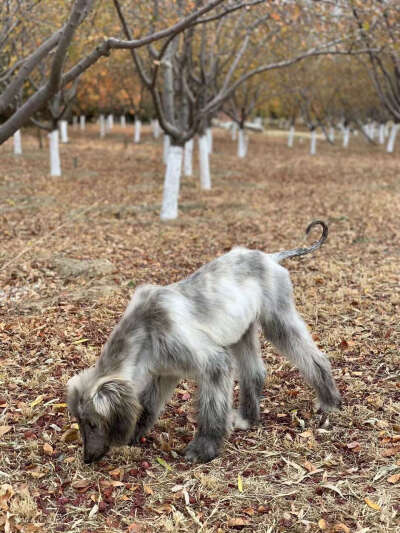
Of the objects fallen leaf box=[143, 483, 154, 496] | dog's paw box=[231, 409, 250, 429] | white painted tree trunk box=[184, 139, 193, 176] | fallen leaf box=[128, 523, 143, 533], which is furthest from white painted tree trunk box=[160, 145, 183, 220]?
fallen leaf box=[128, 523, 143, 533]

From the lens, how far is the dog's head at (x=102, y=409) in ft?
13.2

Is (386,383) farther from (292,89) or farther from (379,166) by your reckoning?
(292,89)

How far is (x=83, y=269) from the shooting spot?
984 cm

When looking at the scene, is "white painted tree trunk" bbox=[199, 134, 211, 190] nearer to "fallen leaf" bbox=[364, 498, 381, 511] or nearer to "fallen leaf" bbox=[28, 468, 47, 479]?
"fallen leaf" bbox=[28, 468, 47, 479]

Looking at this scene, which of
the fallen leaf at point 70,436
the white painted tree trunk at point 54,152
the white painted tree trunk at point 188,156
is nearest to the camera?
the fallen leaf at point 70,436

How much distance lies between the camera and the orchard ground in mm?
4160

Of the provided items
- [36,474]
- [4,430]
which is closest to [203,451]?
[36,474]

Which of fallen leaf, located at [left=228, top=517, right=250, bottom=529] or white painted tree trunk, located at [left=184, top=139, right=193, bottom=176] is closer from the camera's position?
fallen leaf, located at [left=228, top=517, right=250, bottom=529]

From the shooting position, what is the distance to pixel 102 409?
3.99 meters

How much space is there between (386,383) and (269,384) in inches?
51.6

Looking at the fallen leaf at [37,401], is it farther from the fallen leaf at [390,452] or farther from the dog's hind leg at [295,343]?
the fallen leaf at [390,452]

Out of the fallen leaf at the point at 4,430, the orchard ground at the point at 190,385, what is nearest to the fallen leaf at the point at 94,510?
the orchard ground at the point at 190,385

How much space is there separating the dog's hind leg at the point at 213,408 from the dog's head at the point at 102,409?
0.68 meters

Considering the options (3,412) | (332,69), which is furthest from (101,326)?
(332,69)
